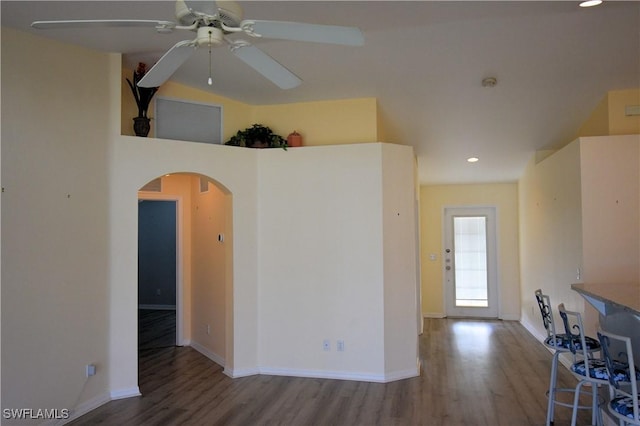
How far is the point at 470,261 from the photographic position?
841 centimetres

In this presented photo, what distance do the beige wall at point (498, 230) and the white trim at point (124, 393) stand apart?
5553 mm

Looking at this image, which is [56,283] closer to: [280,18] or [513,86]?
[280,18]

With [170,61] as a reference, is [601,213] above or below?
below

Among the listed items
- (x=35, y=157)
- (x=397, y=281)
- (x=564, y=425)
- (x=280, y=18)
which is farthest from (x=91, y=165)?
(x=564, y=425)

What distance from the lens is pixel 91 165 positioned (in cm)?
394

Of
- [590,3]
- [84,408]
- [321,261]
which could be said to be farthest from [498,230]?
[84,408]

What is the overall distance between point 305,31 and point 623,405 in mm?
2317

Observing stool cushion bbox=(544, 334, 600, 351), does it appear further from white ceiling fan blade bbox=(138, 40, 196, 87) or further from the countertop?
white ceiling fan blade bbox=(138, 40, 196, 87)

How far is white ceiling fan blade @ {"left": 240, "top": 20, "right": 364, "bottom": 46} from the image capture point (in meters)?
1.97

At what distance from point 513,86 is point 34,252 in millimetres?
4566

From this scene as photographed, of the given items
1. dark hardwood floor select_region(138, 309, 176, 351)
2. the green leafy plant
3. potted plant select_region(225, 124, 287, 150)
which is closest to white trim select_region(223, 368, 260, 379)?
dark hardwood floor select_region(138, 309, 176, 351)

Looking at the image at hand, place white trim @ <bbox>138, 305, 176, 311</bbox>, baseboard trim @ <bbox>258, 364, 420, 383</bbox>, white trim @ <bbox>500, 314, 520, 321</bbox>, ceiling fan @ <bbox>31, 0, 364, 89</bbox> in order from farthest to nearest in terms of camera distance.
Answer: white trim @ <bbox>138, 305, 176, 311</bbox> < white trim @ <bbox>500, 314, 520, 321</bbox> < baseboard trim @ <bbox>258, 364, 420, 383</bbox> < ceiling fan @ <bbox>31, 0, 364, 89</bbox>

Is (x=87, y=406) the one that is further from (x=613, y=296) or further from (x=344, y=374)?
(x=613, y=296)

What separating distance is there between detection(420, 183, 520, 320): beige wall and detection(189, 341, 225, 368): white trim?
14.1ft
